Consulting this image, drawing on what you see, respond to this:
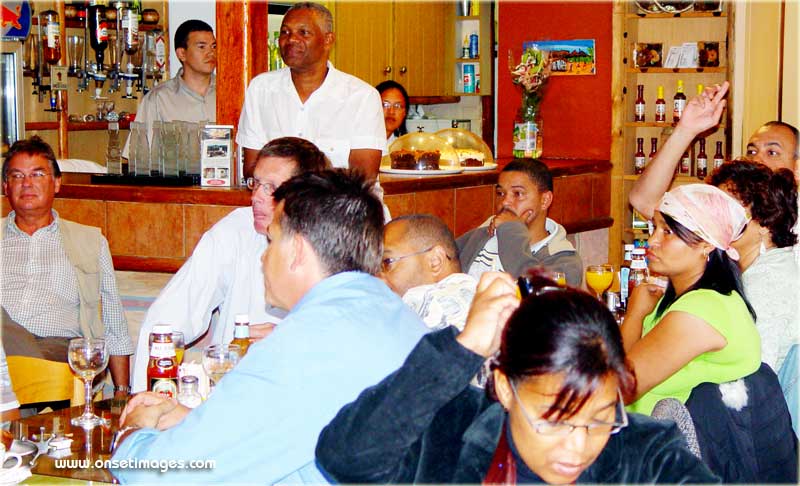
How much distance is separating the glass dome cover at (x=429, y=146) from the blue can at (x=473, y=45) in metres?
3.64

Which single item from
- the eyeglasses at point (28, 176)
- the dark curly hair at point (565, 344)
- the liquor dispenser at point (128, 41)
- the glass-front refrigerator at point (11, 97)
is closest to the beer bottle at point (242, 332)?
the dark curly hair at point (565, 344)

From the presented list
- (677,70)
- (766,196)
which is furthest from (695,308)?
(677,70)

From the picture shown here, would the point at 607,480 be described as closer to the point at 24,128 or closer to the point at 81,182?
the point at 81,182

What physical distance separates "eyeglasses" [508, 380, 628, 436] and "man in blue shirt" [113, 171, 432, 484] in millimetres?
320

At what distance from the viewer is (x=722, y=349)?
242cm

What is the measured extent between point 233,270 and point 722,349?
1523mm

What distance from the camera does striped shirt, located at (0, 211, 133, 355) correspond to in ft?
13.4

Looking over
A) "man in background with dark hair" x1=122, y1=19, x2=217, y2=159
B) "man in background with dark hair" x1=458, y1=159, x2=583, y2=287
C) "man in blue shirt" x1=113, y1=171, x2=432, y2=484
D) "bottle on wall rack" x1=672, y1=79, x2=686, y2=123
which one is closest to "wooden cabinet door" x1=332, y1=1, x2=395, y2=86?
"man in background with dark hair" x1=122, y1=19, x2=217, y2=159

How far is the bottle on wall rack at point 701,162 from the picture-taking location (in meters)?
7.05

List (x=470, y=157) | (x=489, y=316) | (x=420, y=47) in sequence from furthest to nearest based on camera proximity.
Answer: (x=420, y=47) < (x=470, y=157) < (x=489, y=316)

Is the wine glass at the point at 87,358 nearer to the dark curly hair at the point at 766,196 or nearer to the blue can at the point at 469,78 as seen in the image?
the dark curly hair at the point at 766,196

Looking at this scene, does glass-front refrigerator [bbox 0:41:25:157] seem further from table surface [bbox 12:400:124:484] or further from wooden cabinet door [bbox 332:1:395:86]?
table surface [bbox 12:400:124:484]

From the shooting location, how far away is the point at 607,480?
1552mm

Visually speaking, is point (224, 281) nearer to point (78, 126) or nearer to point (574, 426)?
point (574, 426)
